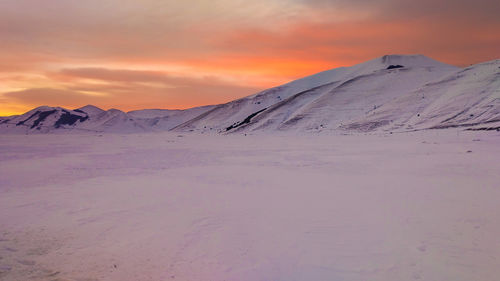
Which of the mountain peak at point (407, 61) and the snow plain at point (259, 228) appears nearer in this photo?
the snow plain at point (259, 228)

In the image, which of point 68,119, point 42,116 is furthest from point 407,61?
point 42,116

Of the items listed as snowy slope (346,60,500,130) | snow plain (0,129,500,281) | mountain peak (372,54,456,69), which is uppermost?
mountain peak (372,54,456,69)

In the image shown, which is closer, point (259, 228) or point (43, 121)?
point (259, 228)

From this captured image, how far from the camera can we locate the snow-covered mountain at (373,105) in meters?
57.9

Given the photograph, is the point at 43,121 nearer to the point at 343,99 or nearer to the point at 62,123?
the point at 62,123

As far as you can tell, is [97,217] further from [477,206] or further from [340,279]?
[477,206]

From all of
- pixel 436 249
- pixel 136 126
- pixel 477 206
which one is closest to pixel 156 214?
pixel 436 249

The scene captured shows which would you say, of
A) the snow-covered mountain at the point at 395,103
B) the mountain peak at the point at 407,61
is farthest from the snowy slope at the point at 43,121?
the mountain peak at the point at 407,61

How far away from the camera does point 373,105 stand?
85062 mm

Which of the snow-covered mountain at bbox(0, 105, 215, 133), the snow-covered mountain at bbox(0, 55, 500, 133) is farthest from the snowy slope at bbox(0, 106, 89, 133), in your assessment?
the snow-covered mountain at bbox(0, 55, 500, 133)

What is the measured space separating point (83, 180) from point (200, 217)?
8.45 metres

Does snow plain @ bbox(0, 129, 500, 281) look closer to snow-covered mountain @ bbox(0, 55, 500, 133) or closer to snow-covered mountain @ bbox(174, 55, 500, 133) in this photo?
snow-covered mountain @ bbox(0, 55, 500, 133)

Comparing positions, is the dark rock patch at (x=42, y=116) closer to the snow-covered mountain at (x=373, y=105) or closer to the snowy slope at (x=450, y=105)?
the snow-covered mountain at (x=373, y=105)

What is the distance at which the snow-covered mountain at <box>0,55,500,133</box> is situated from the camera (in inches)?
2280
